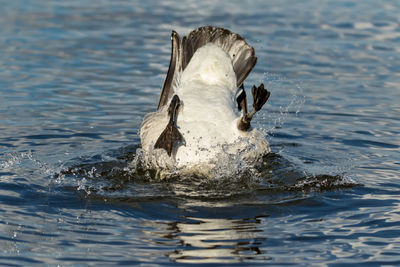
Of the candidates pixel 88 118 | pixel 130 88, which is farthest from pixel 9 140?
pixel 130 88

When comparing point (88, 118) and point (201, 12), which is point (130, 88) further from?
point (201, 12)

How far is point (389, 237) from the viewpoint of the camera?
581cm

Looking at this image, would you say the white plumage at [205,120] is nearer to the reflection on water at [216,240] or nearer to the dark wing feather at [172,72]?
the dark wing feather at [172,72]

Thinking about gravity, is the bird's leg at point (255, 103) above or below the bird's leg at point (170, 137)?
above

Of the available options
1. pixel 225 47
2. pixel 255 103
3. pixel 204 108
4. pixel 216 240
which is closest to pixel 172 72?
pixel 225 47

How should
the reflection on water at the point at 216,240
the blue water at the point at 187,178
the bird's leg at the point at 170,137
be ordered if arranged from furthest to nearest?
the bird's leg at the point at 170,137, the blue water at the point at 187,178, the reflection on water at the point at 216,240

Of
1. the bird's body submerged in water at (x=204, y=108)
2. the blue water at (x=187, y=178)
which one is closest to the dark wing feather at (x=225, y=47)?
the bird's body submerged in water at (x=204, y=108)

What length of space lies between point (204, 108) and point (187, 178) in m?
0.73

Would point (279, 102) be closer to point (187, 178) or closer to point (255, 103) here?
point (255, 103)

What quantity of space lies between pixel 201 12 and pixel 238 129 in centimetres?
832

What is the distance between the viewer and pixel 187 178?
6.86 m

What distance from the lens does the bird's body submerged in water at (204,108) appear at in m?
6.71

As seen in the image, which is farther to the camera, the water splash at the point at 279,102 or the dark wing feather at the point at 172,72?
the water splash at the point at 279,102

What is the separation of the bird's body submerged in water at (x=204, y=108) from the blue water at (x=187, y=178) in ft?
1.08
